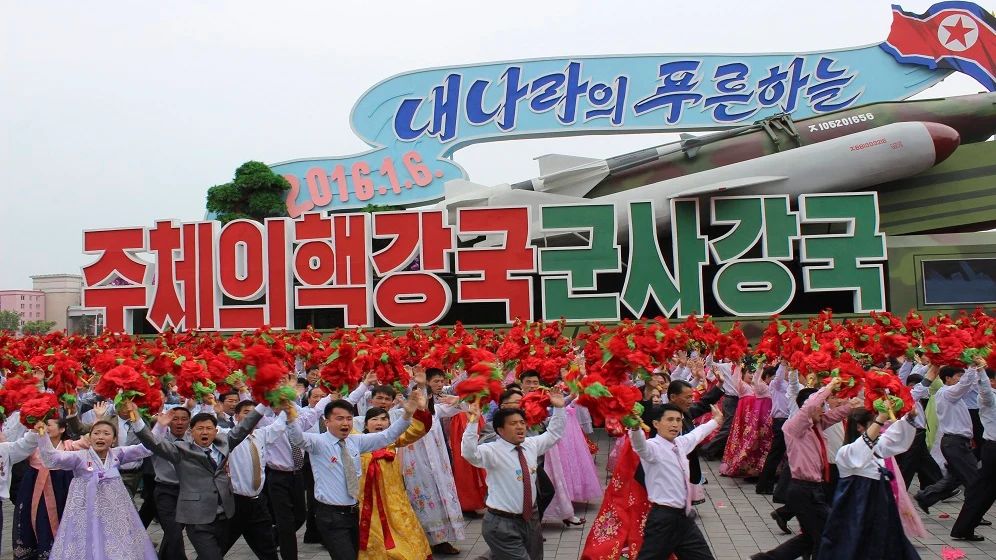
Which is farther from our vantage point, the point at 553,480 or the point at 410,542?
the point at 553,480

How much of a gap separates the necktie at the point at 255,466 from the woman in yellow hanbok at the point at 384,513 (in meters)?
0.83

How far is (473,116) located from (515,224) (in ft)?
29.0

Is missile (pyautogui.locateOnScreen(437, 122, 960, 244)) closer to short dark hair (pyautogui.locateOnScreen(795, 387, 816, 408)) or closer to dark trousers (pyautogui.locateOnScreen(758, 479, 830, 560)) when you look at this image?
short dark hair (pyautogui.locateOnScreen(795, 387, 816, 408))

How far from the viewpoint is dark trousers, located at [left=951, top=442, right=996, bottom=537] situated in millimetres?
7527

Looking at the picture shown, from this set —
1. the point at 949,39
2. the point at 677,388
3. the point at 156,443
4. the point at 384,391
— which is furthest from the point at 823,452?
the point at 949,39

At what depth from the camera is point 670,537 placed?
556 cm

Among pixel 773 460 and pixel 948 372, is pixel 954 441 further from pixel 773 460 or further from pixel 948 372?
pixel 773 460

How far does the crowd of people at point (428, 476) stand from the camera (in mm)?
5684

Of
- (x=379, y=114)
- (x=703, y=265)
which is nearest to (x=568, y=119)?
(x=379, y=114)

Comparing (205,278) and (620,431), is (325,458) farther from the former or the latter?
(205,278)

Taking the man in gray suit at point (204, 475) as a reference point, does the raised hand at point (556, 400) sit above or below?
above

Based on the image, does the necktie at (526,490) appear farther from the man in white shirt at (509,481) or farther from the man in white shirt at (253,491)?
the man in white shirt at (253,491)

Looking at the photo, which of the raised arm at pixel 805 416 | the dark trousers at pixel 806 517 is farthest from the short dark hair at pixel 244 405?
the raised arm at pixel 805 416

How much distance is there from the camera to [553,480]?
28.6ft
